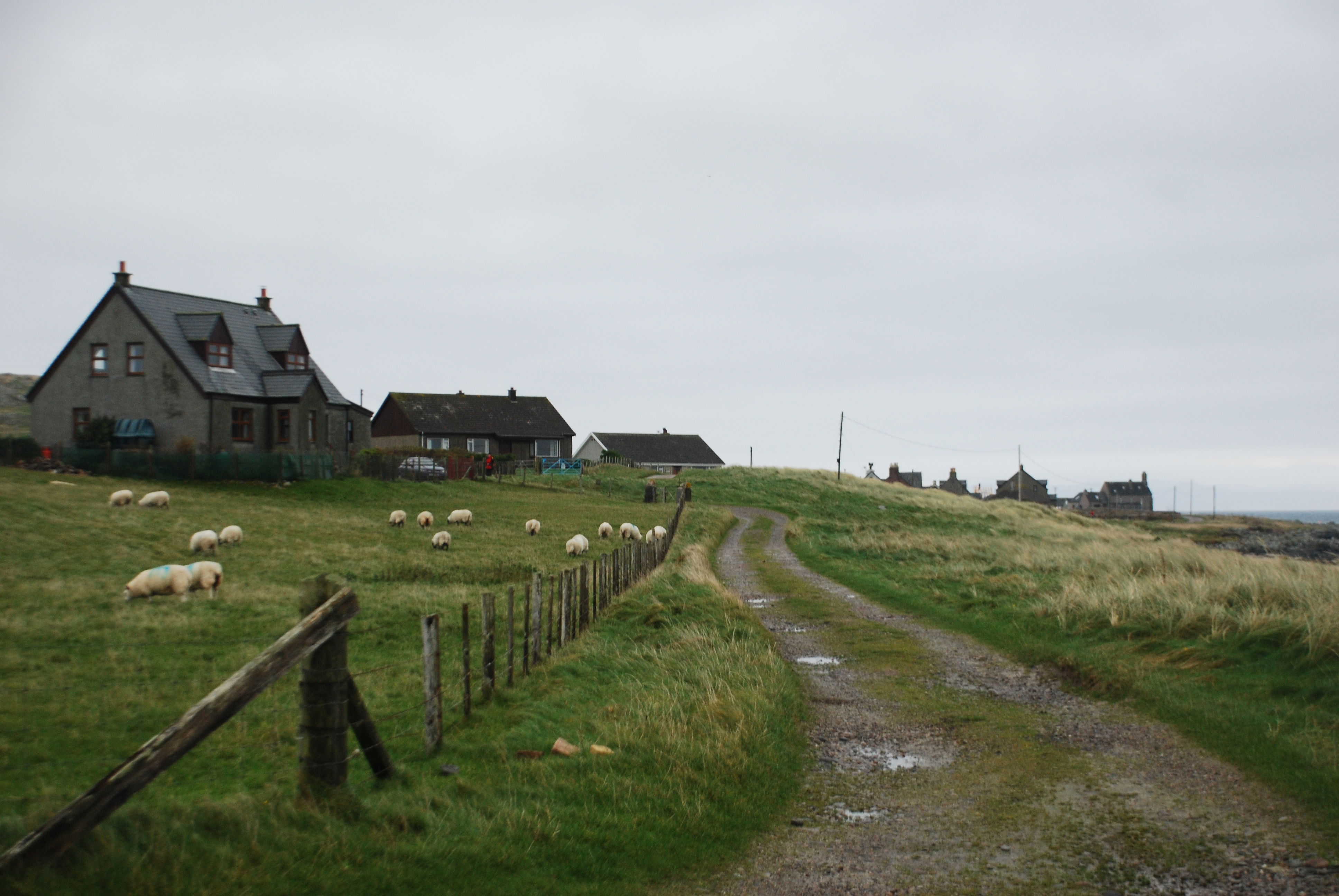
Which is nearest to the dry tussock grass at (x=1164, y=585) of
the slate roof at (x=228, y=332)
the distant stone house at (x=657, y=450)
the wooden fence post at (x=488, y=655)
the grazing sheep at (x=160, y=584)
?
the wooden fence post at (x=488, y=655)

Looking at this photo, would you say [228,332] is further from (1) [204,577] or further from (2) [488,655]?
(2) [488,655]

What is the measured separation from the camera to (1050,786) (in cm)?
859

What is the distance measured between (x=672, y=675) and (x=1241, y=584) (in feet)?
36.0

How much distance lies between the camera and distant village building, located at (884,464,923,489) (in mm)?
119375

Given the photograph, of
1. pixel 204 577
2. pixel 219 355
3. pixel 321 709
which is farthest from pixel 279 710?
pixel 219 355

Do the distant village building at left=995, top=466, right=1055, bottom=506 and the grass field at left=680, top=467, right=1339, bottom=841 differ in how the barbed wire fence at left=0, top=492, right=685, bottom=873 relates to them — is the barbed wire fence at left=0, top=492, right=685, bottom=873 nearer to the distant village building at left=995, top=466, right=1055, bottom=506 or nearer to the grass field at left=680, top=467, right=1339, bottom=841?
the grass field at left=680, top=467, right=1339, bottom=841

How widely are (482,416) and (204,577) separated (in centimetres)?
6393

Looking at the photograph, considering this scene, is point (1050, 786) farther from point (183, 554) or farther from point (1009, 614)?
point (183, 554)

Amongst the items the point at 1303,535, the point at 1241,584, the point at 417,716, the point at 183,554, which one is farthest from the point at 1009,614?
the point at 1303,535

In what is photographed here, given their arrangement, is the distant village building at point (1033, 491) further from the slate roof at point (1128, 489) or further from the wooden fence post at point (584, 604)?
the wooden fence post at point (584, 604)

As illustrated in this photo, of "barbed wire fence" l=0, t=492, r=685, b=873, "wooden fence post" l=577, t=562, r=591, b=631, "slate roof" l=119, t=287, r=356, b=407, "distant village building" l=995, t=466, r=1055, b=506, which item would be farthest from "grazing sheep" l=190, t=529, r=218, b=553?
A: "distant village building" l=995, t=466, r=1055, b=506

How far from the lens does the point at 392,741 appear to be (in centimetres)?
920

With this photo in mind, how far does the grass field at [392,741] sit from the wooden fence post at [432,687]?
21 centimetres

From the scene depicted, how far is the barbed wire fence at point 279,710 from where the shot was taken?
4855 mm
